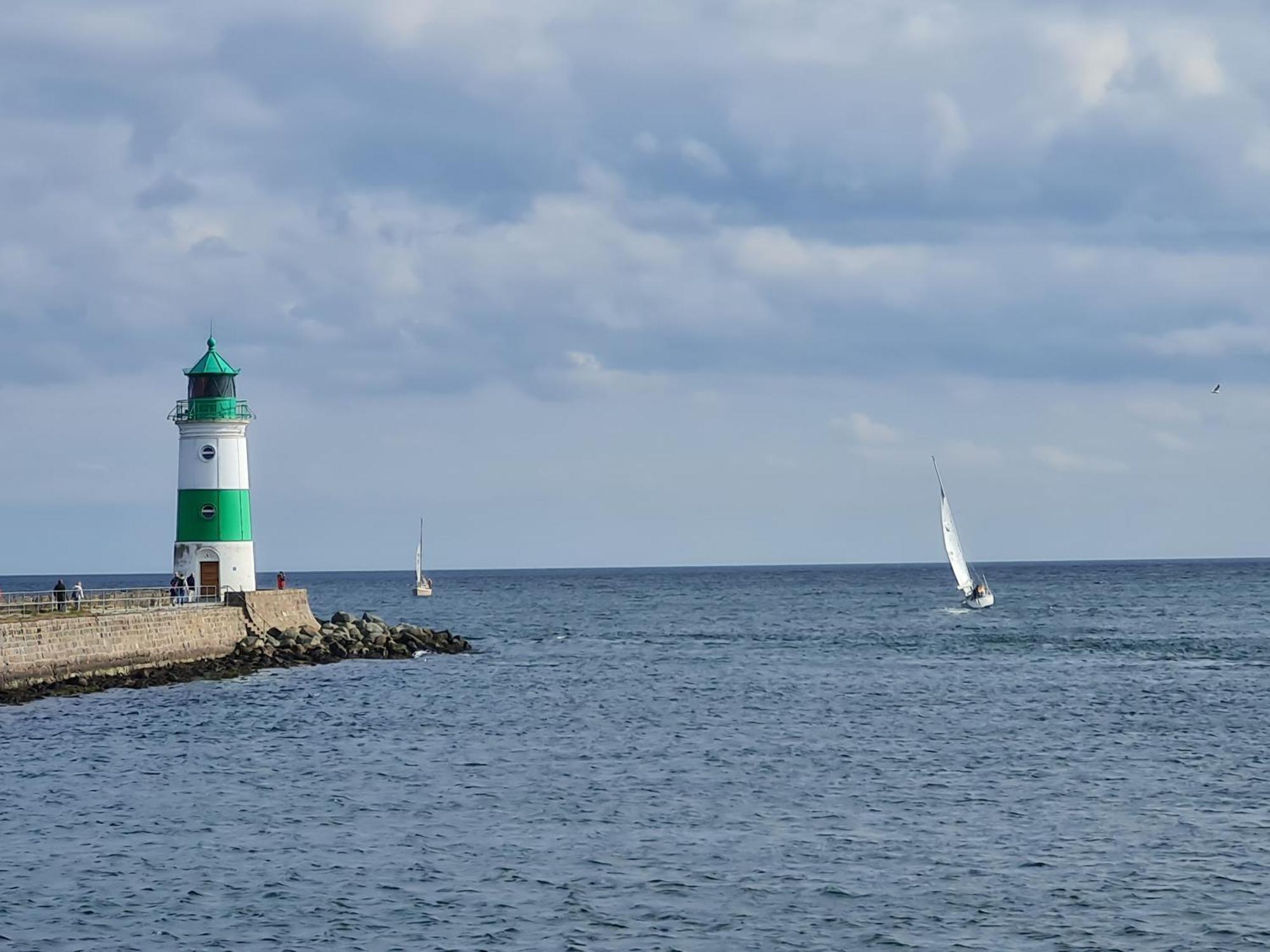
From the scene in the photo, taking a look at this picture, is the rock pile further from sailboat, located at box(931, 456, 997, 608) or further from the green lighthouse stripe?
sailboat, located at box(931, 456, 997, 608)

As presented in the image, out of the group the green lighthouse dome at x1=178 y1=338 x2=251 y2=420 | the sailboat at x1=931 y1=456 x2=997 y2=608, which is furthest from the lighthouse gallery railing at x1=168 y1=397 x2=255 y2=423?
the sailboat at x1=931 y1=456 x2=997 y2=608

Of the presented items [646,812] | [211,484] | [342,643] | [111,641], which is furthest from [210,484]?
[646,812]

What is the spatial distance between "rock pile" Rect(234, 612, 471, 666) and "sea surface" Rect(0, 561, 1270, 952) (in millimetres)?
2282

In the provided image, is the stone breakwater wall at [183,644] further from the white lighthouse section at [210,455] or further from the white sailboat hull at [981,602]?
the white sailboat hull at [981,602]

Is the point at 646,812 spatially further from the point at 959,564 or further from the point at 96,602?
the point at 959,564

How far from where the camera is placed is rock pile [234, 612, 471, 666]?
55.2m

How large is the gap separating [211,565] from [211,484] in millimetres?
2909

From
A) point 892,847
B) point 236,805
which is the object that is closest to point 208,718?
point 236,805

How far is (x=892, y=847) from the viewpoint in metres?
24.3

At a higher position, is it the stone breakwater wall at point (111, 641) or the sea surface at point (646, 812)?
the stone breakwater wall at point (111, 641)

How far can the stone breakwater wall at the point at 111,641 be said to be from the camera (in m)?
41.3

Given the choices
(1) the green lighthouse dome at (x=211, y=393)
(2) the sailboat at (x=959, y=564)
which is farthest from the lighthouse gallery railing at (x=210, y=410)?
(2) the sailboat at (x=959, y=564)

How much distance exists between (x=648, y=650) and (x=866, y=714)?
27.5m

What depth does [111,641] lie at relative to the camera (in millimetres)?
46094
